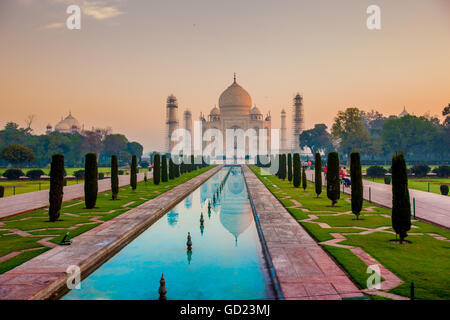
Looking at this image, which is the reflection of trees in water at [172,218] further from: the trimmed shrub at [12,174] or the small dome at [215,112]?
the small dome at [215,112]

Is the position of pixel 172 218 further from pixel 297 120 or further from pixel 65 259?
pixel 297 120

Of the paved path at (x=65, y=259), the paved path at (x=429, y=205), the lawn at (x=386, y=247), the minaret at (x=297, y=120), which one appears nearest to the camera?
the paved path at (x=65, y=259)

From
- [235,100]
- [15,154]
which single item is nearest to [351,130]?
[235,100]

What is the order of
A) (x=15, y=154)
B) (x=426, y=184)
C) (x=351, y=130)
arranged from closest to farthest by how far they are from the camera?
(x=426, y=184)
(x=15, y=154)
(x=351, y=130)

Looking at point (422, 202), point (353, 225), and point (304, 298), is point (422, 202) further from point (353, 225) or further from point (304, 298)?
point (304, 298)

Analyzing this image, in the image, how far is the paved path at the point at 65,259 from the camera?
680 centimetres

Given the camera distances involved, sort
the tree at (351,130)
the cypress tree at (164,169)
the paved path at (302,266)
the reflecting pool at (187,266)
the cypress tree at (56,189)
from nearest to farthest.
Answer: the paved path at (302,266), the reflecting pool at (187,266), the cypress tree at (56,189), the cypress tree at (164,169), the tree at (351,130)

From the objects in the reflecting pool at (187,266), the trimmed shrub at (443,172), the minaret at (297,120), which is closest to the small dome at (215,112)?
the minaret at (297,120)

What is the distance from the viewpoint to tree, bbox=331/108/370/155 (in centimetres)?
5659

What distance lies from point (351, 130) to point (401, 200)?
50.2 m

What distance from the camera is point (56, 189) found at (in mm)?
13508

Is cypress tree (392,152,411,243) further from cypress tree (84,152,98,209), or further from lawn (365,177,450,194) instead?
lawn (365,177,450,194)

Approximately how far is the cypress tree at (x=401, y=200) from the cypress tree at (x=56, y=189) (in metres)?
11.0
